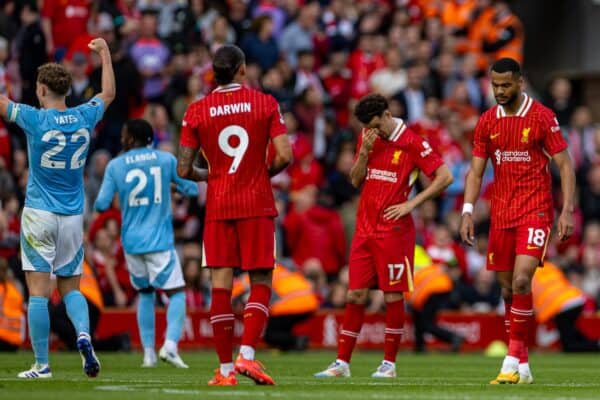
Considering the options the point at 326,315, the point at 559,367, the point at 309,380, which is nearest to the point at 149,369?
the point at 309,380

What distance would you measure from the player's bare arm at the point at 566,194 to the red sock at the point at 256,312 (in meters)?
2.43

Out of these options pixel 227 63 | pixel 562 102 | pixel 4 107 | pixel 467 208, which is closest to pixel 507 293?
pixel 467 208

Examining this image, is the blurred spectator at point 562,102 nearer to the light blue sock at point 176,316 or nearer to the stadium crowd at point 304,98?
the stadium crowd at point 304,98

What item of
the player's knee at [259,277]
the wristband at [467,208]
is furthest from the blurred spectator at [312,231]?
the player's knee at [259,277]

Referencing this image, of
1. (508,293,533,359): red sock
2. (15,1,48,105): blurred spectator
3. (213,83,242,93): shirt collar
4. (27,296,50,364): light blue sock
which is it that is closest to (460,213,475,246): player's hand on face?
(508,293,533,359): red sock

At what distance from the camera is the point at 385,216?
13.2 m

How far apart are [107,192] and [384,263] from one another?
3352 millimetres

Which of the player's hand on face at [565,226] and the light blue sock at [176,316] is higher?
the player's hand on face at [565,226]

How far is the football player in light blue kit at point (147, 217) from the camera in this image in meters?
15.2

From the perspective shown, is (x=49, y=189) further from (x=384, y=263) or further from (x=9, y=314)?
(x=9, y=314)

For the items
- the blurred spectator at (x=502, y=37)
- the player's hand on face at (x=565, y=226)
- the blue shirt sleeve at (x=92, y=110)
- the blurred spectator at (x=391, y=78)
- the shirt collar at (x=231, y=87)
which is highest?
the blurred spectator at (x=502, y=37)

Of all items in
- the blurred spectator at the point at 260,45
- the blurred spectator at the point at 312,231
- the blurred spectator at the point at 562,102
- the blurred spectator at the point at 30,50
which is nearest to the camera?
the blurred spectator at the point at 30,50

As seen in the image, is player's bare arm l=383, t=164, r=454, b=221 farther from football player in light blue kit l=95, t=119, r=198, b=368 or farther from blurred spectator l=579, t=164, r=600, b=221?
blurred spectator l=579, t=164, r=600, b=221

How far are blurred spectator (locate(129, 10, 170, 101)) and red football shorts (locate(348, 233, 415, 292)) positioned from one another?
935 centimetres
